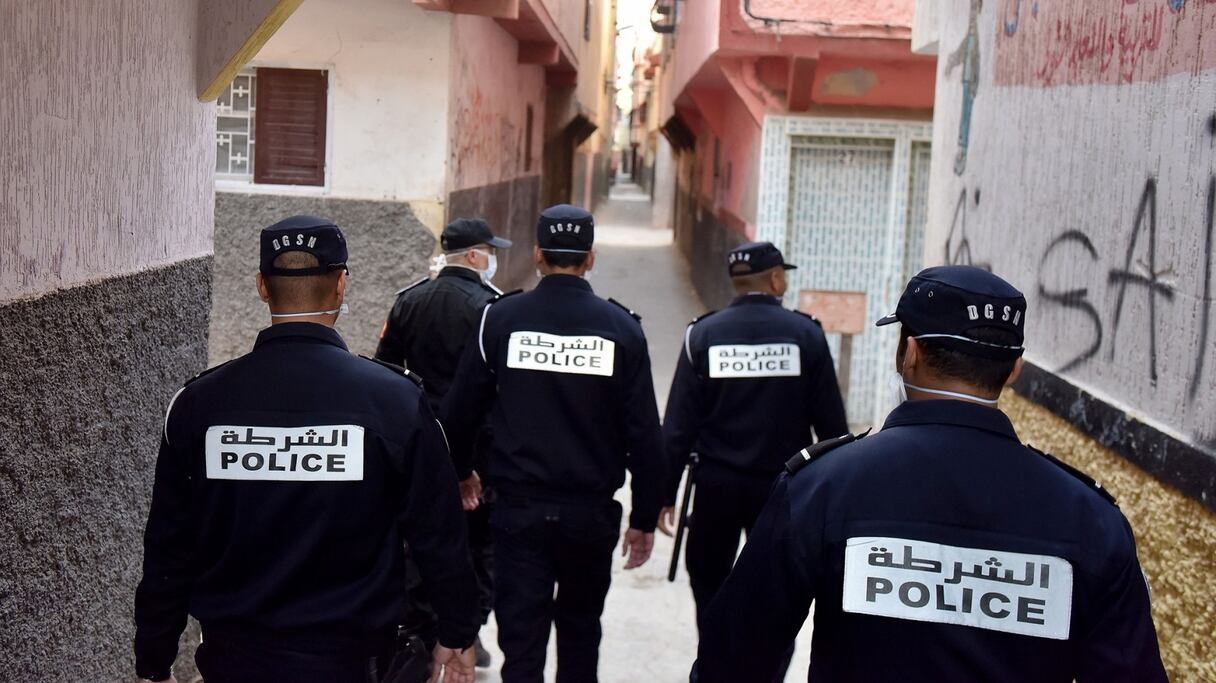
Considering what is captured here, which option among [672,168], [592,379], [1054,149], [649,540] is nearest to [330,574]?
[592,379]

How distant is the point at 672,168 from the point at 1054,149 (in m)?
29.6

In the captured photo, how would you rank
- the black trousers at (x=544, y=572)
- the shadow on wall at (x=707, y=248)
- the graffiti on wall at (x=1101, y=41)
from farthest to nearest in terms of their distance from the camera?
the shadow on wall at (x=707, y=248)
the black trousers at (x=544, y=572)
the graffiti on wall at (x=1101, y=41)

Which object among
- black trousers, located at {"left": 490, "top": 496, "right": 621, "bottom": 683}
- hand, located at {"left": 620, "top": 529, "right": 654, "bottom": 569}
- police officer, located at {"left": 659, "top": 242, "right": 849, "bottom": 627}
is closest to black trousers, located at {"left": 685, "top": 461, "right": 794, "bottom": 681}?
police officer, located at {"left": 659, "top": 242, "right": 849, "bottom": 627}

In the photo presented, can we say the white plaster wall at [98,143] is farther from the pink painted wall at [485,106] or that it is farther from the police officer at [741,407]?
the pink painted wall at [485,106]

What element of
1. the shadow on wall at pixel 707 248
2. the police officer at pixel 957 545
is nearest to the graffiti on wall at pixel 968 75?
the police officer at pixel 957 545

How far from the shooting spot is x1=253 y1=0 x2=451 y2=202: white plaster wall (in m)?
8.61

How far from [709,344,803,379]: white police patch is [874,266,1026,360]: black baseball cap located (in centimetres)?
264

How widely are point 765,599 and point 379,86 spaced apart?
6.97 meters

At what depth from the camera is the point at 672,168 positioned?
3409cm

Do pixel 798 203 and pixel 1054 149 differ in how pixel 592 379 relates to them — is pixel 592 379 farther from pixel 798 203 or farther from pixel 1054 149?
pixel 798 203

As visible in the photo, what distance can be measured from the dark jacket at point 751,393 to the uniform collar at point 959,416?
2620mm

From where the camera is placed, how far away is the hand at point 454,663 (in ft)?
10.4

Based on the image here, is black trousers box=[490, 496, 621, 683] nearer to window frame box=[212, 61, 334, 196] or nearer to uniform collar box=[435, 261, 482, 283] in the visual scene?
uniform collar box=[435, 261, 482, 283]

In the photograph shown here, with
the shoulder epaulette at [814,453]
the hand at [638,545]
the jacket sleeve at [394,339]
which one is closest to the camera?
the shoulder epaulette at [814,453]
